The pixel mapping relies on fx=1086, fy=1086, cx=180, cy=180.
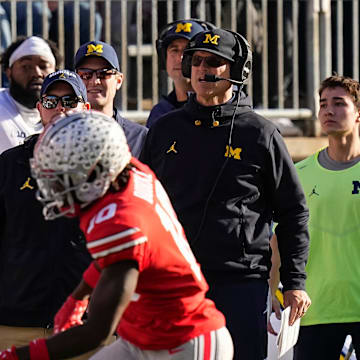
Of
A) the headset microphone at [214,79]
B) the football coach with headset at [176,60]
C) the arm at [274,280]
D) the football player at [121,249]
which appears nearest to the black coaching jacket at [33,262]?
the headset microphone at [214,79]

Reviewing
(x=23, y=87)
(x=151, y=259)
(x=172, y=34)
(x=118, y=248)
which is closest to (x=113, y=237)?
(x=118, y=248)

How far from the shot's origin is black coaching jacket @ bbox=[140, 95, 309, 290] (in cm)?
551

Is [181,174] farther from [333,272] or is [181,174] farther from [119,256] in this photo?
[119,256]

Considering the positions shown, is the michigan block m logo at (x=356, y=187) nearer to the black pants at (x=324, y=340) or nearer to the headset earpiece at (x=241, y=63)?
the black pants at (x=324, y=340)

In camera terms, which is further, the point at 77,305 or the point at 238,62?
the point at 238,62

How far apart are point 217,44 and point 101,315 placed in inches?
95.1

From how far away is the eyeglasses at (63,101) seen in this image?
5.91 m

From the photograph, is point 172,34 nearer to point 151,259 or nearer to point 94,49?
point 94,49

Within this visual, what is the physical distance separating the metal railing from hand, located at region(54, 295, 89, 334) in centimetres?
650

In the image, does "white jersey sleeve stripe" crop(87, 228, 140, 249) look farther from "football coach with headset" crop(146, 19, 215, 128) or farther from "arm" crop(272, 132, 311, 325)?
"football coach with headset" crop(146, 19, 215, 128)

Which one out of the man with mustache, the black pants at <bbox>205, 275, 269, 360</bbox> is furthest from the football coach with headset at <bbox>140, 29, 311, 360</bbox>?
the man with mustache

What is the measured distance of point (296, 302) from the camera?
5625 millimetres

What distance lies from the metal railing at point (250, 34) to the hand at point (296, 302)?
5.26 metres

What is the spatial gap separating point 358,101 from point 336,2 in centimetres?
445
